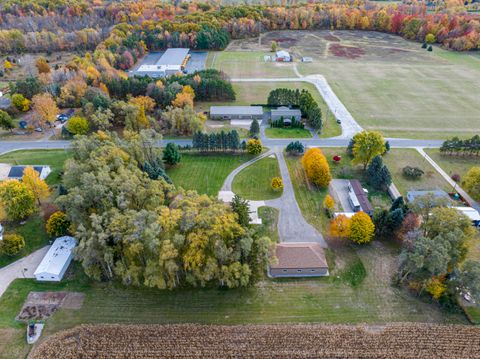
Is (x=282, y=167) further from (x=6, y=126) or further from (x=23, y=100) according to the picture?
(x=23, y=100)

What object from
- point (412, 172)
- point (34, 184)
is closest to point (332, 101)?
point (412, 172)

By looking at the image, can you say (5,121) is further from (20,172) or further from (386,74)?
(386,74)

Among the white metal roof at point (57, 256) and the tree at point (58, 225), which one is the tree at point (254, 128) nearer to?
the tree at point (58, 225)

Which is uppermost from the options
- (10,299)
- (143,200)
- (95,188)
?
(95,188)

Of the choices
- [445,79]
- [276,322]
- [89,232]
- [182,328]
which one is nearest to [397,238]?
[276,322]

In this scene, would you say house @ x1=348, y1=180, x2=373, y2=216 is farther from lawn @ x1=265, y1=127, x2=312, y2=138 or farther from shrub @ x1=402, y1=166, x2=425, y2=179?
lawn @ x1=265, y1=127, x2=312, y2=138

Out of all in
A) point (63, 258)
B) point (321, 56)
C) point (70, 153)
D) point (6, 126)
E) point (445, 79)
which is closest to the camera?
point (63, 258)
